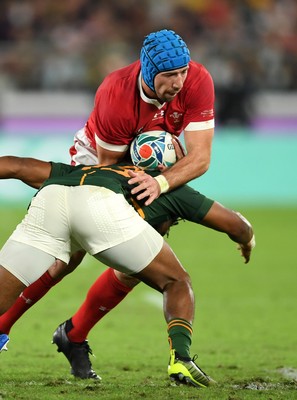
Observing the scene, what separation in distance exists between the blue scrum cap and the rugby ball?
0.30 m

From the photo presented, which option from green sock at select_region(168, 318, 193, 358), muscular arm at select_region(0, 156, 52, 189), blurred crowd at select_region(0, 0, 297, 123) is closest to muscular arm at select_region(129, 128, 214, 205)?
muscular arm at select_region(0, 156, 52, 189)

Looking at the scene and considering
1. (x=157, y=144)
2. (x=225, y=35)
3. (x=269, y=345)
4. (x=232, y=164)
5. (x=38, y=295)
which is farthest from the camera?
(x=225, y=35)

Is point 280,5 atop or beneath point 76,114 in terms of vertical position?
atop

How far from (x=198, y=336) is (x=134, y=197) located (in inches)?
108

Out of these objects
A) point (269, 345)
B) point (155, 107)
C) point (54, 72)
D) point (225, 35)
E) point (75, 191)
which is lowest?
point (269, 345)

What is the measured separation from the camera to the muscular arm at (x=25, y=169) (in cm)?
529

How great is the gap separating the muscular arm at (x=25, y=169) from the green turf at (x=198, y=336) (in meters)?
1.13

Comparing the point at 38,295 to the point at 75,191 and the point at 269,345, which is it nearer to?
the point at 75,191

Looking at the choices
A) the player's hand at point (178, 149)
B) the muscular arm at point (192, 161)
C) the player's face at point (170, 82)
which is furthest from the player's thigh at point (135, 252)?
the player's face at point (170, 82)

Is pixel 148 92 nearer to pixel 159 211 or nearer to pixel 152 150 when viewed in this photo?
pixel 152 150

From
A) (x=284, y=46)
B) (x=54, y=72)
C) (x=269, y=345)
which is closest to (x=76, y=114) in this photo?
(x=54, y=72)

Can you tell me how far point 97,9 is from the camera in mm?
18391

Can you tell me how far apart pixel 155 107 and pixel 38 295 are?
55.6 inches

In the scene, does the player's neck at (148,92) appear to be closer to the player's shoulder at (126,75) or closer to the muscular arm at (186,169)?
the player's shoulder at (126,75)
